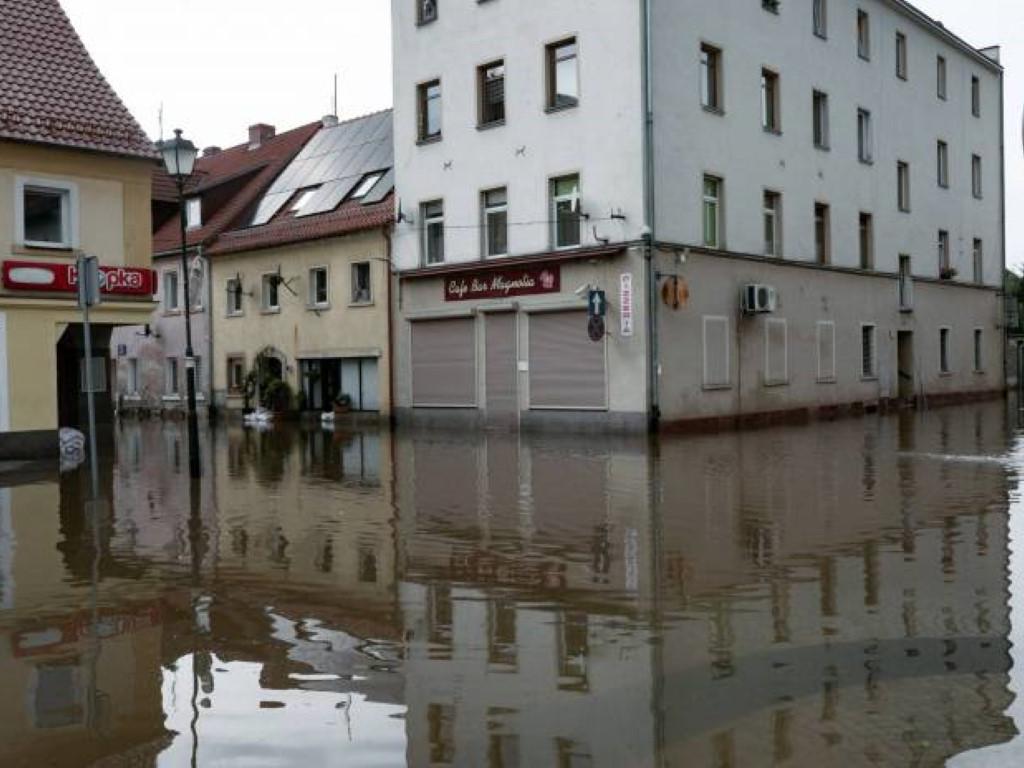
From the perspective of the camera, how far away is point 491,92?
27.1m

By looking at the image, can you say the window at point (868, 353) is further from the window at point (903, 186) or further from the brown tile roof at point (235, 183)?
the brown tile roof at point (235, 183)

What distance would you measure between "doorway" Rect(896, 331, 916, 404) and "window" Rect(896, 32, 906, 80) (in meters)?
8.13

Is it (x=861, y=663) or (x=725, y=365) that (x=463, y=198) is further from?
(x=861, y=663)

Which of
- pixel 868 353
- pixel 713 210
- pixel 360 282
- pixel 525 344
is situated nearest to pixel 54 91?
pixel 525 344

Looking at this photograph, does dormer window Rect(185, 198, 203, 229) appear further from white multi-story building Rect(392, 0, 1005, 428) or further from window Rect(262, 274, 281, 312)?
white multi-story building Rect(392, 0, 1005, 428)

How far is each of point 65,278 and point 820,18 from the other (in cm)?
2137

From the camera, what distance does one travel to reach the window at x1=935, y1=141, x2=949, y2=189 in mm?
37469

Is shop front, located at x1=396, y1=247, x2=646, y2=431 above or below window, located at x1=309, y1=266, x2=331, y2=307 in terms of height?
below

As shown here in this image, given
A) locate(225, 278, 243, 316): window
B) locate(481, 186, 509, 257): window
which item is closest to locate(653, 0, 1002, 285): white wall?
locate(481, 186, 509, 257): window

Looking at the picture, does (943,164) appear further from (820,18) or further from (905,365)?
(820,18)

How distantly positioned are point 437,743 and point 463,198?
77.5ft

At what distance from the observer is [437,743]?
181 inches

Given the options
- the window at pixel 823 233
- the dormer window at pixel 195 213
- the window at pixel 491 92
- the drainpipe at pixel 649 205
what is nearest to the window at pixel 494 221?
the window at pixel 491 92

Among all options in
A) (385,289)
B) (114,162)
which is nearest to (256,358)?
(385,289)
